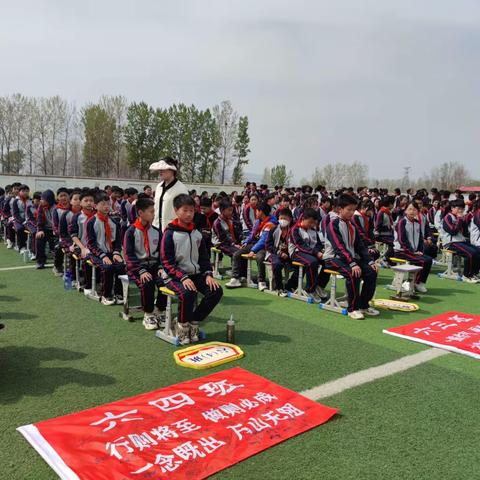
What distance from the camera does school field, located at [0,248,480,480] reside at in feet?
9.35

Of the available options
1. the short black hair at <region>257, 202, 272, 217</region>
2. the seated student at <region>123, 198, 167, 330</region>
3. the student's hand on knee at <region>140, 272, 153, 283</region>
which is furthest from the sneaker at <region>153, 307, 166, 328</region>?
the short black hair at <region>257, 202, 272, 217</region>

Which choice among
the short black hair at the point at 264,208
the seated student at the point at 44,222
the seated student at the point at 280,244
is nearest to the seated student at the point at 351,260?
the seated student at the point at 280,244

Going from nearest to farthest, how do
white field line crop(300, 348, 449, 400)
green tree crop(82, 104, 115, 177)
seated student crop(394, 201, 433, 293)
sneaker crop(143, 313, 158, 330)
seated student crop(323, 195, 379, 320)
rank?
white field line crop(300, 348, 449, 400) < sneaker crop(143, 313, 158, 330) < seated student crop(323, 195, 379, 320) < seated student crop(394, 201, 433, 293) < green tree crop(82, 104, 115, 177)

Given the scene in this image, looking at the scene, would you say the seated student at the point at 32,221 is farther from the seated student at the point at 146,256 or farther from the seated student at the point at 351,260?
the seated student at the point at 351,260

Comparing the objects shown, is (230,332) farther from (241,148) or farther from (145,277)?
(241,148)

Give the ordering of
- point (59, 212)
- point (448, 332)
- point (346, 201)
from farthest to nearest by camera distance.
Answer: point (59, 212) < point (346, 201) < point (448, 332)

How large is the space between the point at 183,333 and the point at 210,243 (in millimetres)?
4951

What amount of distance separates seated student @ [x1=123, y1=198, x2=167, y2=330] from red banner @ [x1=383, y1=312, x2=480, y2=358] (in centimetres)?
292

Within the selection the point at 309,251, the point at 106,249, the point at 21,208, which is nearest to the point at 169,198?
the point at 106,249

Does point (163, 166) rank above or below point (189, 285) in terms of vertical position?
above

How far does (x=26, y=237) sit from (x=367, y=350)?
30.8 ft

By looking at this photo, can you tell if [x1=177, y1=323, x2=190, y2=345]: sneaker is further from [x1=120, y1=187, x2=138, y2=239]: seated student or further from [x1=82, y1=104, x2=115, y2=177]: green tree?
[x1=82, y1=104, x2=115, y2=177]: green tree

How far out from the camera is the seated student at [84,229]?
7.23 m

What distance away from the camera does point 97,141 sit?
142 ft
